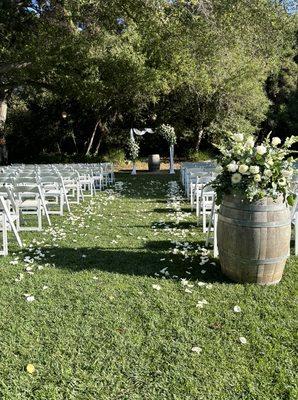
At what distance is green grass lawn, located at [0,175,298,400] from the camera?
2.65 meters

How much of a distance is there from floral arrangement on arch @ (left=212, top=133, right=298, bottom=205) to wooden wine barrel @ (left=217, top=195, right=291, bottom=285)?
0.11 m

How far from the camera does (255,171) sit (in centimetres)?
385

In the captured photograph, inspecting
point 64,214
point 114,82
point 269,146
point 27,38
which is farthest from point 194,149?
point 269,146

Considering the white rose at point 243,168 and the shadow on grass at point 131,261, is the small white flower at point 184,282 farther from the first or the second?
the white rose at point 243,168

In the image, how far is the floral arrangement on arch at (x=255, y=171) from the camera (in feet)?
12.8

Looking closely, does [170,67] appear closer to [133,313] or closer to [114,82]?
[114,82]

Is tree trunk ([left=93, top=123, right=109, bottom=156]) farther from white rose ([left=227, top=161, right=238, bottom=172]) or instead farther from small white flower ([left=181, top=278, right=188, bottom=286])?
white rose ([left=227, top=161, right=238, bottom=172])

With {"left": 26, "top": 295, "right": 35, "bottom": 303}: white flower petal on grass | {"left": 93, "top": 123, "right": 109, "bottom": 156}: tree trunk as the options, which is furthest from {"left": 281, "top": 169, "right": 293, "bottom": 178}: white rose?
{"left": 93, "top": 123, "right": 109, "bottom": 156}: tree trunk

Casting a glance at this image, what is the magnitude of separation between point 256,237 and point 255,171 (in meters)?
0.69

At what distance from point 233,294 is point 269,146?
162cm

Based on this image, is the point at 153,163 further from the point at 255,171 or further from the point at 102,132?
the point at 255,171

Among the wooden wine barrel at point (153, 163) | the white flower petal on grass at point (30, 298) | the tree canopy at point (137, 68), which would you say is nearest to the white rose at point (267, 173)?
the tree canopy at point (137, 68)

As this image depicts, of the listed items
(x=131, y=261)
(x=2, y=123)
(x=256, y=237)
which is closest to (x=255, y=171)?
(x=256, y=237)

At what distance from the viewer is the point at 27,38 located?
14.3 m
